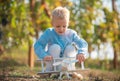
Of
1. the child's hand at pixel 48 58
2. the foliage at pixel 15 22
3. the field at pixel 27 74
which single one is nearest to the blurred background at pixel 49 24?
the foliage at pixel 15 22

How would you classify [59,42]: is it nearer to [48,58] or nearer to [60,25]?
[60,25]

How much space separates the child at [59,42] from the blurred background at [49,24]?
4849 mm

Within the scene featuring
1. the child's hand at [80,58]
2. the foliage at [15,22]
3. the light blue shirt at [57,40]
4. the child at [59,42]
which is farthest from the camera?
Result: the foliage at [15,22]

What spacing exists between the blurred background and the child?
15.9 ft

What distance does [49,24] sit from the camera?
13.0m

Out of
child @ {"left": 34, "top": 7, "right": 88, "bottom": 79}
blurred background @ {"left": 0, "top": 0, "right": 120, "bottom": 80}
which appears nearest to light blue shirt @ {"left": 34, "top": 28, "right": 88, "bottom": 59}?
child @ {"left": 34, "top": 7, "right": 88, "bottom": 79}

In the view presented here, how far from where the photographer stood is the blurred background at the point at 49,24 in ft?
37.8

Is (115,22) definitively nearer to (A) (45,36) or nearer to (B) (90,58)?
(B) (90,58)

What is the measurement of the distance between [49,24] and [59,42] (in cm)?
739

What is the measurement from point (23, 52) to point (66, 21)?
15.2 metres

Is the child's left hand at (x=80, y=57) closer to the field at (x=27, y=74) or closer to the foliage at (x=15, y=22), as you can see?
the field at (x=27, y=74)

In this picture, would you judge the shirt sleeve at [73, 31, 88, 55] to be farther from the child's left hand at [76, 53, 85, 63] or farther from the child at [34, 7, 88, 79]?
the child's left hand at [76, 53, 85, 63]

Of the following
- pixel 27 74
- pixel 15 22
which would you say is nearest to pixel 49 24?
pixel 15 22

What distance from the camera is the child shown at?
17.7 ft
